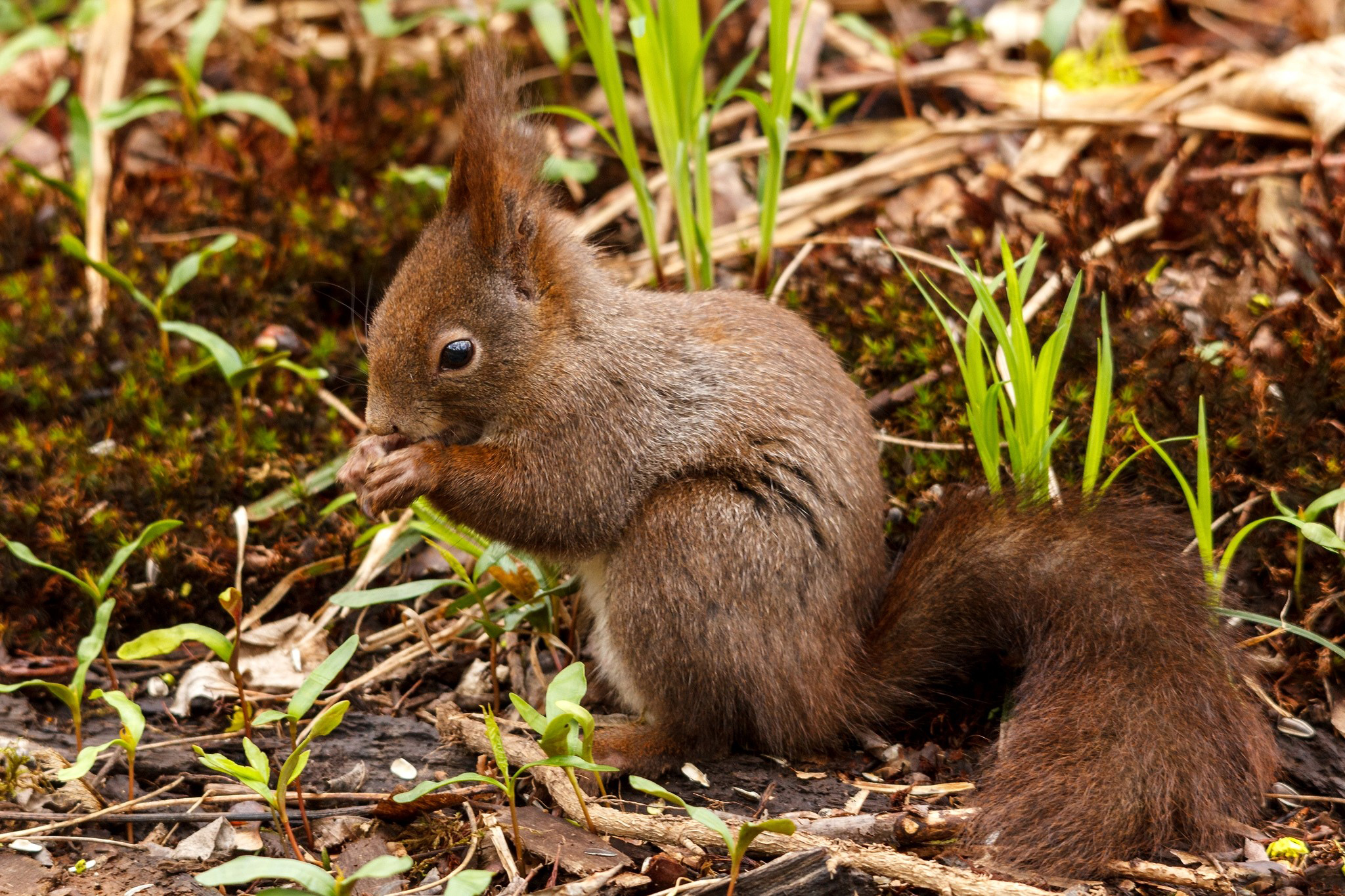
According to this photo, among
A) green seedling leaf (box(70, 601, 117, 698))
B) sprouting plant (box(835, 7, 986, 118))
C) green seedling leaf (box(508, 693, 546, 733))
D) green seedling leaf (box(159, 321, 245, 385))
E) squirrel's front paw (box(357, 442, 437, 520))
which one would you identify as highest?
sprouting plant (box(835, 7, 986, 118))

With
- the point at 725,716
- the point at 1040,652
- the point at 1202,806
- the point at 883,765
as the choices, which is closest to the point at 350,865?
the point at 725,716

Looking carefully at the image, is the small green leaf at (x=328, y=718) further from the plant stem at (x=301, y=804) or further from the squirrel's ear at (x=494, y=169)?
the squirrel's ear at (x=494, y=169)

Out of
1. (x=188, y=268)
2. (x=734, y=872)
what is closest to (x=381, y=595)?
(x=734, y=872)

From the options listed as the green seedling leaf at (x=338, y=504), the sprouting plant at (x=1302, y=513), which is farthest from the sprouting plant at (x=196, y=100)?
the sprouting plant at (x=1302, y=513)

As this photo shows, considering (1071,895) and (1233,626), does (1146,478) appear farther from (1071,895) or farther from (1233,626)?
(1071,895)

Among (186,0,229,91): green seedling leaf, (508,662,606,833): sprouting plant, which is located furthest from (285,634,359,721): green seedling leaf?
(186,0,229,91): green seedling leaf

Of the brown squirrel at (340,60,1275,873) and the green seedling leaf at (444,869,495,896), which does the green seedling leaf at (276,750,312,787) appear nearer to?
the green seedling leaf at (444,869,495,896)
